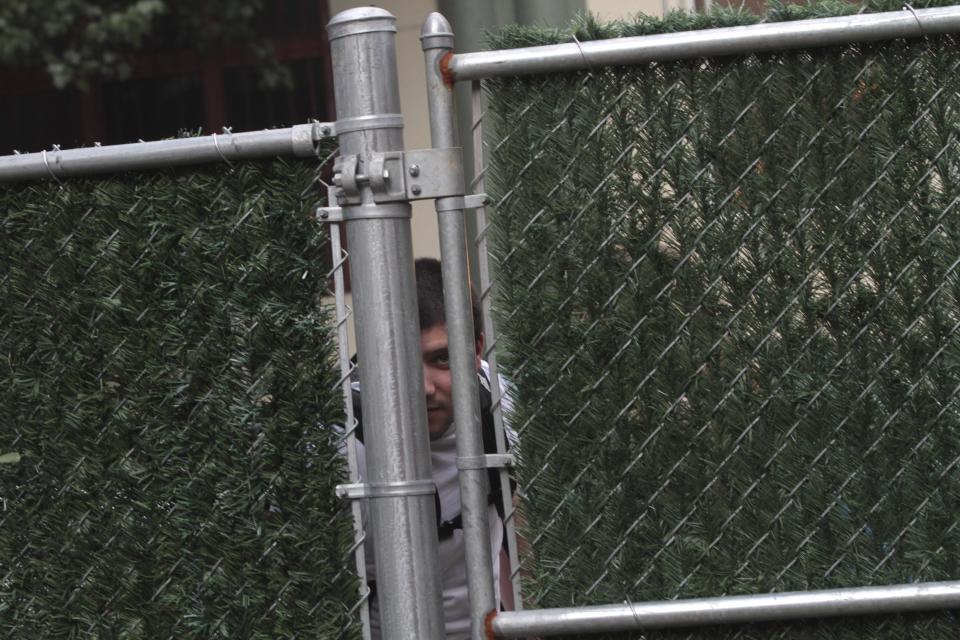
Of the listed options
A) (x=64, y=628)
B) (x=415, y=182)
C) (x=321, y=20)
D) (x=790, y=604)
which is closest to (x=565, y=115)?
(x=415, y=182)

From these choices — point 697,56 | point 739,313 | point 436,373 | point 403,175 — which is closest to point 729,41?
point 697,56

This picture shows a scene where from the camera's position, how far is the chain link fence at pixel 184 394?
2.55 metres

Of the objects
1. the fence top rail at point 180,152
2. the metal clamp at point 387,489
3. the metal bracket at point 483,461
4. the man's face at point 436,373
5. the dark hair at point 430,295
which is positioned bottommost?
the metal clamp at point 387,489

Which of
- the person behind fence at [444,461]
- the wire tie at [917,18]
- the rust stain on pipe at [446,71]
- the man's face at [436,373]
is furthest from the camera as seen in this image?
the man's face at [436,373]

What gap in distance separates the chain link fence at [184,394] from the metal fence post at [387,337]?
0.09 m

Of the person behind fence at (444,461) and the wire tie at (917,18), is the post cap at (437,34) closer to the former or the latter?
the wire tie at (917,18)

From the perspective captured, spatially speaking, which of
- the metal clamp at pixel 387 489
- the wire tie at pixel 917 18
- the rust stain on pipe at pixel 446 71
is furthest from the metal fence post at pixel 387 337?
the wire tie at pixel 917 18

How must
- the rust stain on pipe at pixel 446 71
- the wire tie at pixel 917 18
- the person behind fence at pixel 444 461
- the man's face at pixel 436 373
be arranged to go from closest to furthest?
1. the wire tie at pixel 917 18
2. the rust stain on pipe at pixel 446 71
3. the person behind fence at pixel 444 461
4. the man's face at pixel 436 373

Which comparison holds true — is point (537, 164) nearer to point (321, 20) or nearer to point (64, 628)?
point (64, 628)

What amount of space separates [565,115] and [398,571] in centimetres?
89

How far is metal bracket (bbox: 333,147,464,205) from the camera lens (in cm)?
246

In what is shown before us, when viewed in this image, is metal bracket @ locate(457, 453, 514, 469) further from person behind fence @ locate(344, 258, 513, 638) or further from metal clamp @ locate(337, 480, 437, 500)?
person behind fence @ locate(344, 258, 513, 638)

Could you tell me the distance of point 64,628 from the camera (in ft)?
8.75

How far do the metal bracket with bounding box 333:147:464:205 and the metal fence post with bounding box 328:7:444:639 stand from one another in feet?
0.04
